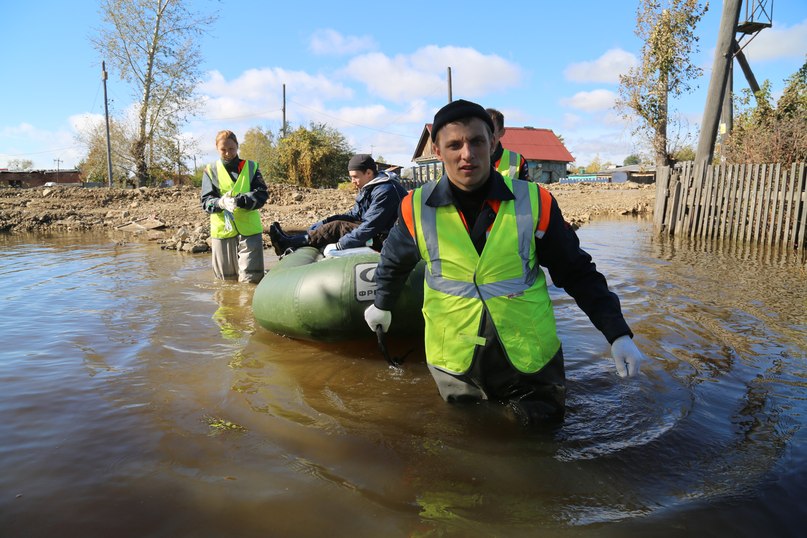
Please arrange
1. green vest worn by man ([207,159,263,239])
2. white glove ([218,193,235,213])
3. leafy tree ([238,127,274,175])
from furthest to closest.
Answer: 1. leafy tree ([238,127,274,175])
2. green vest worn by man ([207,159,263,239])
3. white glove ([218,193,235,213])

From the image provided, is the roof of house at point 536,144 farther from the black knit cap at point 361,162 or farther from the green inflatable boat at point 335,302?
the green inflatable boat at point 335,302

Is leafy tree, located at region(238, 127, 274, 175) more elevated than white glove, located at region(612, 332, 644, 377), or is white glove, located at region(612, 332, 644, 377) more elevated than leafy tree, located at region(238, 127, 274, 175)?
leafy tree, located at region(238, 127, 274, 175)

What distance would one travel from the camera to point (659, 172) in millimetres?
11188

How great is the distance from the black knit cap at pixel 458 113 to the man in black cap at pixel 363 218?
8.01ft

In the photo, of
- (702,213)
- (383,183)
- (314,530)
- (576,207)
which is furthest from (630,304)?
(576,207)

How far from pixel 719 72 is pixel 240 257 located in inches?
400

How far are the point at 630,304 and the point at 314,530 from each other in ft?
14.8

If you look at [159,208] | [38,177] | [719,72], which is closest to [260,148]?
[38,177]

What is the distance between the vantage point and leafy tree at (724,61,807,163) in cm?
1048

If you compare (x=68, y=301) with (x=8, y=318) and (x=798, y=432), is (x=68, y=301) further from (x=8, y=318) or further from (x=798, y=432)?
(x=798, y=432)

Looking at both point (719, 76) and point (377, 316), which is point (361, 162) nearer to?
point (377, 316)

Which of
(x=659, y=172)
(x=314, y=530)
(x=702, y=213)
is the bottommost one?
(x=314, y=530)

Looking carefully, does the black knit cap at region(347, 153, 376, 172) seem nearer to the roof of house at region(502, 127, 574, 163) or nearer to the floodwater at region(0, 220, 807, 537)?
the floodwater at region(0, 220, 807, 537)

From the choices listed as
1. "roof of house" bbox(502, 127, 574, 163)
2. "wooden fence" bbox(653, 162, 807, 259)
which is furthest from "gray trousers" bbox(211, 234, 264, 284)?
"roof of house" bbox(502, 127, 574, 163)
